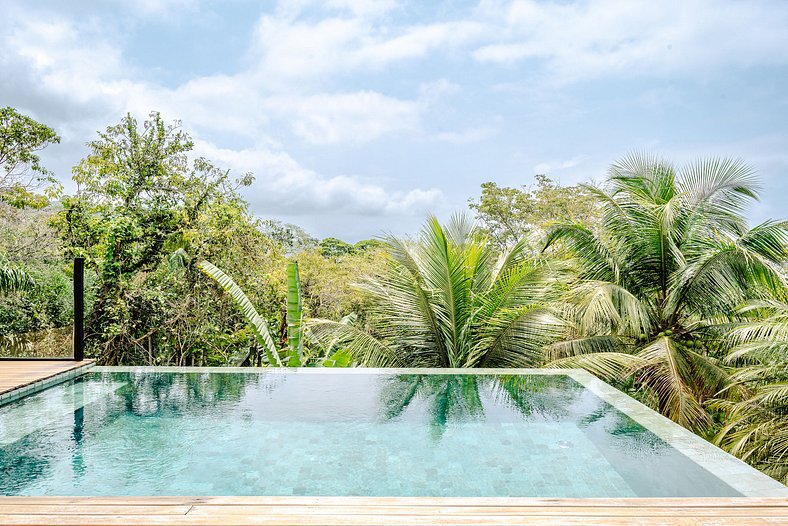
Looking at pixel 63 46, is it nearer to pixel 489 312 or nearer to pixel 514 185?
pixel 489 312

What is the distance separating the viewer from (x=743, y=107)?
50.6ft

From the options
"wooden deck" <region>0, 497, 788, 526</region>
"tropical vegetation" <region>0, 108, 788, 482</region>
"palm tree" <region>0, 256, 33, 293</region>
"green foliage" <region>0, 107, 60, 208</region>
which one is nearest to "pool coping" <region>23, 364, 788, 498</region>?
"wooden deck" <region>0, 497, 788, 526</region>

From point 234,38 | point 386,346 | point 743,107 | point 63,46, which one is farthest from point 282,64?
point 743,107

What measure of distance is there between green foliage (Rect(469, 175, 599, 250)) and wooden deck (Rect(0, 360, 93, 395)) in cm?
1113

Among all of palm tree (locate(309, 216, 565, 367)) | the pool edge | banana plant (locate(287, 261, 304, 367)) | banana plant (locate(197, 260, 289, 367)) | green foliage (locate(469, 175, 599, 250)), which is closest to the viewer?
the pool edge

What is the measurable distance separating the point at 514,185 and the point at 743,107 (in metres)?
6.27

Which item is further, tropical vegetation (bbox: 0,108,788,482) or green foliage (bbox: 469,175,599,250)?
green foliage (bbox: 469,175,599,250)

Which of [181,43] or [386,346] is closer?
[386,346]

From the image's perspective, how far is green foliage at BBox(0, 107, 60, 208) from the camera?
10.1 m

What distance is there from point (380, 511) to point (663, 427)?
8.07 ft

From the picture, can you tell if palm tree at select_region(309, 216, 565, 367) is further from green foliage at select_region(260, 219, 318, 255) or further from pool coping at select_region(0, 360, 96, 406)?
green foliage at select_region(260, 219, 318, 255)

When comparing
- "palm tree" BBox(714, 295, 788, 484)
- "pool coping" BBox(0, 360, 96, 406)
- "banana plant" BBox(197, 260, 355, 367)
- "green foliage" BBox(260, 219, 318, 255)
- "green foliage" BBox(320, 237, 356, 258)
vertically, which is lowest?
"palm tree" BBox(714, 295, 788, 484)

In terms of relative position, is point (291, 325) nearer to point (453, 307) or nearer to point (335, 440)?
point (453, 307)

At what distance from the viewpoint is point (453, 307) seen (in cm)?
662
